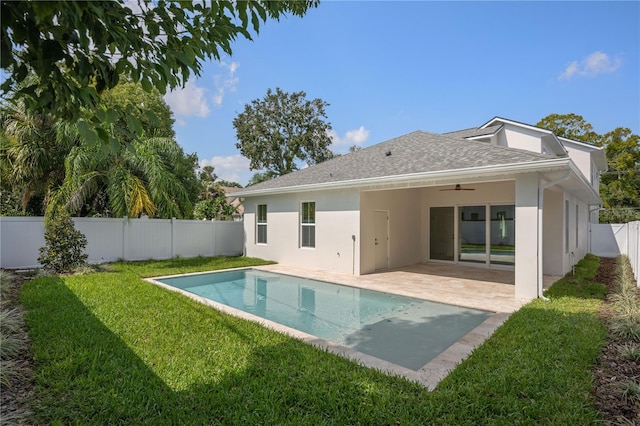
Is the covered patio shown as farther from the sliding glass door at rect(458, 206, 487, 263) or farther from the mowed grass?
the mowed grass

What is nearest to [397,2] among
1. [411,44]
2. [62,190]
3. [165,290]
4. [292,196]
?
[411,44]

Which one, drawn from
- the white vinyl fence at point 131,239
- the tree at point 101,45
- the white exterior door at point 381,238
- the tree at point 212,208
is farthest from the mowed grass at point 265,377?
→ the tree at point 212,208

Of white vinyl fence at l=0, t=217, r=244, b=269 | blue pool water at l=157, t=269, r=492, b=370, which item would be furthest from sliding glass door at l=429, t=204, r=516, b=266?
white vinyl fence at l=0, t=217, r=244, b=269

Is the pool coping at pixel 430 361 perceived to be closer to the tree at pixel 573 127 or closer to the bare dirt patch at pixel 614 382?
the bare dirt patch at pixel 614 382

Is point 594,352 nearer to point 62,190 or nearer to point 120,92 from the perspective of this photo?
point 62,190

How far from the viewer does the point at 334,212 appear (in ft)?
39.5

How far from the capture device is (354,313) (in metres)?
7.24

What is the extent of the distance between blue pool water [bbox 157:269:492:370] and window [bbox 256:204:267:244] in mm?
4507

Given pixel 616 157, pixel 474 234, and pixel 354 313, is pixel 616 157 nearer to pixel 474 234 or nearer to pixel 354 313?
pixel 474 234

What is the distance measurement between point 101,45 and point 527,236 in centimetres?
876

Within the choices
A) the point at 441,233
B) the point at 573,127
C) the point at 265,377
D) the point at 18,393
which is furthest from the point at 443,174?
the point at 573,127

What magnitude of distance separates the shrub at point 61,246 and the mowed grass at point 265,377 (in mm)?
5249

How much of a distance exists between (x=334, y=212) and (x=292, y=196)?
2.45 m

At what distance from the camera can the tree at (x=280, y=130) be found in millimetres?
34812
